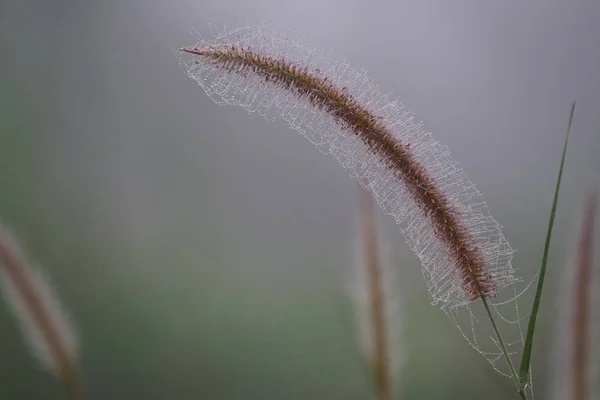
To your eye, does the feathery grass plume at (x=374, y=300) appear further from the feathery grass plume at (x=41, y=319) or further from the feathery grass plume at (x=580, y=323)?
the feathery grass plume at (x=41, y=319)

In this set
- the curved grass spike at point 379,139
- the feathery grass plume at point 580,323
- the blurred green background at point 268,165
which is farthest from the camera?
the blurred green background at point 268,165

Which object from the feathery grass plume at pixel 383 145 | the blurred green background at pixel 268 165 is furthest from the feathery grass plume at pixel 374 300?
the blurred green background at pixel 268 165

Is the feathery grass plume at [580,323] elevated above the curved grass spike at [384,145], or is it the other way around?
the curved grass spike at [384,145]

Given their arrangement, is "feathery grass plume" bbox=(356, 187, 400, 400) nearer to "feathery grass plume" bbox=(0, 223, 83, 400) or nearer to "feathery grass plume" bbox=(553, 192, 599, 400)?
"feathery grass plume" bbox=(553, 192, 599, 400)

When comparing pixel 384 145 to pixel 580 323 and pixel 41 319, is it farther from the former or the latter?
pixel 41 319

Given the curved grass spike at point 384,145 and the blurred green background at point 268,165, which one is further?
the blurred green background at point 268,165

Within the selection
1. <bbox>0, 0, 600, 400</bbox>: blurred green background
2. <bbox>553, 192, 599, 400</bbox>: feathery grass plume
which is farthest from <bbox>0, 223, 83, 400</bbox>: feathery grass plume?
<bbox>553, 192, 599, 400</bbox>: feathery grass plume

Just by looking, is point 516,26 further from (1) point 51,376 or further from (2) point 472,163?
(1) point 51,376
